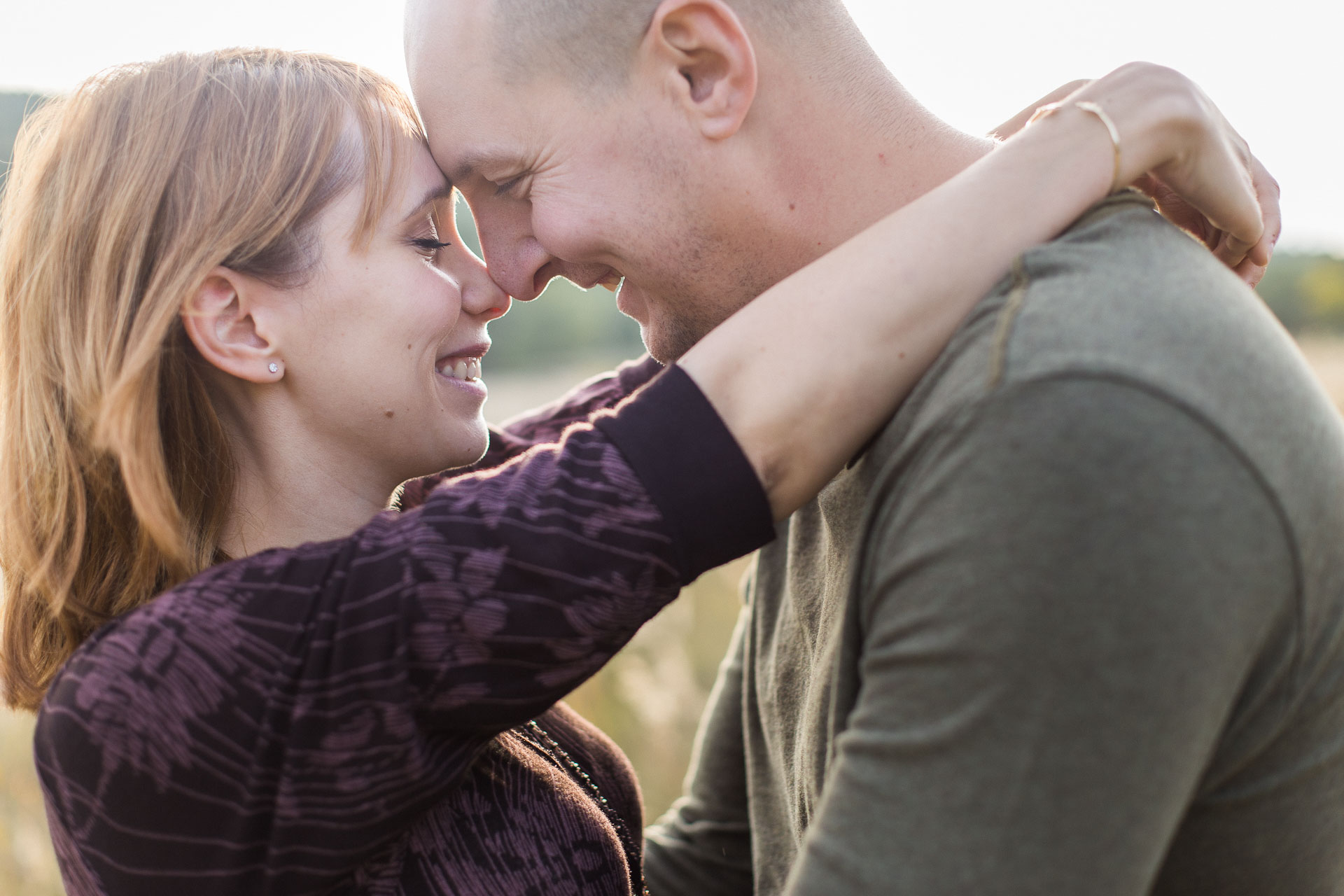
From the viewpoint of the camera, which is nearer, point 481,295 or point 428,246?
point 428,246

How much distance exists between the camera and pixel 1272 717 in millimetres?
1291

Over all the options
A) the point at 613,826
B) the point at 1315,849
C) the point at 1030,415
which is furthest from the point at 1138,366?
the point at 613,826

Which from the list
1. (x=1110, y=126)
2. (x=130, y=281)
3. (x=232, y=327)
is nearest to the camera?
(x=1110, y=126)


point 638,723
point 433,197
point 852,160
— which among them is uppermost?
point 852,160

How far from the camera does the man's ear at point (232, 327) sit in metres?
1.96

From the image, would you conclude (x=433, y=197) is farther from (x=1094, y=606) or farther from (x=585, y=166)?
(x=1094, y=606)

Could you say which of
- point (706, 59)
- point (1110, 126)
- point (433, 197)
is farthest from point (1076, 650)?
point (433, 197)

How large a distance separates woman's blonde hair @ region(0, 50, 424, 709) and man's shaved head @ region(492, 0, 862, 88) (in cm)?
38

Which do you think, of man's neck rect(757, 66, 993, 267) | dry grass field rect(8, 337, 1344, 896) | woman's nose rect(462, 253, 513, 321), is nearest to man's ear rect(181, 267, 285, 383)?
woman's nose rect(462, 253, 513, 321)

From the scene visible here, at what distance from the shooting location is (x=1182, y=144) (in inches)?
65.5

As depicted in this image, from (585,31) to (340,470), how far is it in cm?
110

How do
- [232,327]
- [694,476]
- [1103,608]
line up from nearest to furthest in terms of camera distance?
[1103,608]
[694,476]
[232,327]

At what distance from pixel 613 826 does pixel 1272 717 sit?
129 cm

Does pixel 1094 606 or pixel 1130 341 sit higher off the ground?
pixel 1130 341
